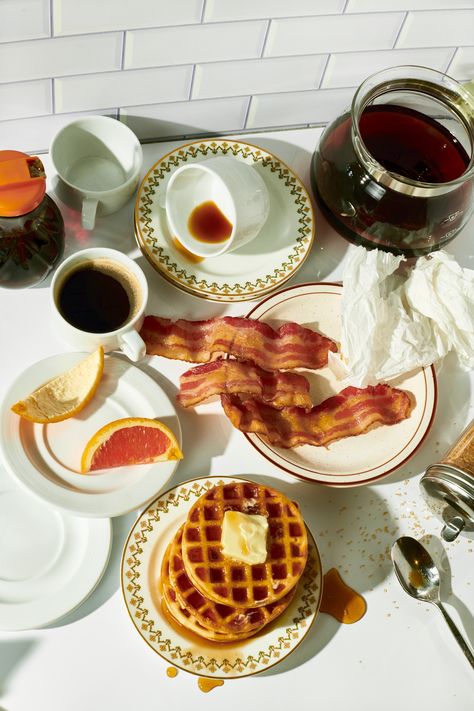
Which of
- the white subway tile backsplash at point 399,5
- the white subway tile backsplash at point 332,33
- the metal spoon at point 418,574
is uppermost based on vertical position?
the white subway tile backsplash at point 399,5

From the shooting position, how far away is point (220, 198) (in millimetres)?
1221

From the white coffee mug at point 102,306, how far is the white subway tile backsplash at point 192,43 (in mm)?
276

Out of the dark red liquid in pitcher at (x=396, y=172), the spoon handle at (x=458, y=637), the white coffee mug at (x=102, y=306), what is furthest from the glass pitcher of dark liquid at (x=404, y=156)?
the spoon handle at (x=458, y=637)

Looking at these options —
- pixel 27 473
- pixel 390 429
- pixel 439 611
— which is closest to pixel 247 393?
pixel 390 429

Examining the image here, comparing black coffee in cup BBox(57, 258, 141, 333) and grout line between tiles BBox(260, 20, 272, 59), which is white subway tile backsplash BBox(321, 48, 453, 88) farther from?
black coffee in cup BBox(57, 258, 141, 333)

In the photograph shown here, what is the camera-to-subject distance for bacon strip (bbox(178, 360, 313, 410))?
1181mm

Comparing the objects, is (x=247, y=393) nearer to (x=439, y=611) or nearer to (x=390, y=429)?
(x=390, y=429)

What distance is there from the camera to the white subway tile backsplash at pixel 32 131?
118 cm

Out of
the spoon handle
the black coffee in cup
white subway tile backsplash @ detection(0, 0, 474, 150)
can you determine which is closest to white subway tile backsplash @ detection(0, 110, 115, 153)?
white subway tile backsplash @ detection(0, 0, 474, 150)

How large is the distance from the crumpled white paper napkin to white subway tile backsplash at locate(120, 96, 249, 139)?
30 cm

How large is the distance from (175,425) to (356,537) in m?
0.32

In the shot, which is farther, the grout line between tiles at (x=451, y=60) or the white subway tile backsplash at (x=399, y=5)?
the grout line between tiles at (x=451, y=60)

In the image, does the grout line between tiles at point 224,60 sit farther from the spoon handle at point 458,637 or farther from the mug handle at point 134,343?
the spoon handle at point 458,637

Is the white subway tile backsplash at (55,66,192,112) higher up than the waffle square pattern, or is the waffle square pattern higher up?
the white subway tile backsplash at (55,66,192,112)
